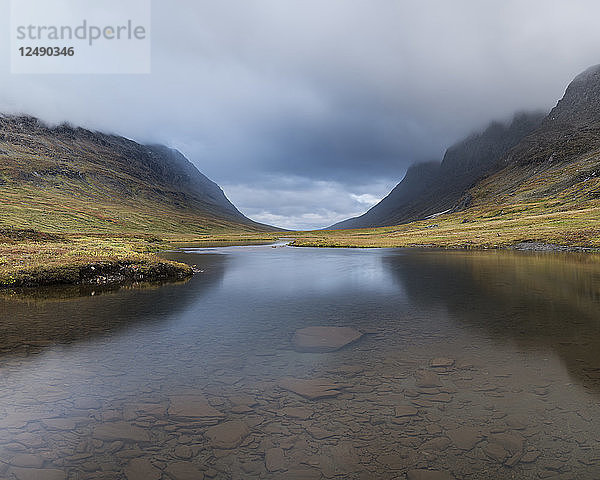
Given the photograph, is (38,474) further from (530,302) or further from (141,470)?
(530,302)

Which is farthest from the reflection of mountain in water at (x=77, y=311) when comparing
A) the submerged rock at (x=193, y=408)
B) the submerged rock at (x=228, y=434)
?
the submerged rock at (x=228, y=434)

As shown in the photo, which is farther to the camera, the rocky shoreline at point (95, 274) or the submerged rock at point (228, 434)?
the rocky shoreline at point (95, 274)

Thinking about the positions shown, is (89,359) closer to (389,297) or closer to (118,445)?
(118,445)

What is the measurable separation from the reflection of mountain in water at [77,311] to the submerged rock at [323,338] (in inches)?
382

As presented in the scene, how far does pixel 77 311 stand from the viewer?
23.0 metres

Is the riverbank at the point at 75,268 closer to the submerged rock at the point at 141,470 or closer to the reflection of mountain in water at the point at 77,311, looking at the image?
the reflection of mountain in water at the point at 77,311

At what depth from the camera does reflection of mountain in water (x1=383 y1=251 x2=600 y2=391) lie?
16.0 m

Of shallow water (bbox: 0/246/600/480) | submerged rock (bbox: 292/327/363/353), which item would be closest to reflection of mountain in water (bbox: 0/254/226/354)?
shallow water (bbox: 0/246/600/480)

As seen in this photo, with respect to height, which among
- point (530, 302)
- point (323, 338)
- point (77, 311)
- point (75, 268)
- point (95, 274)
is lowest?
point (323, 338)

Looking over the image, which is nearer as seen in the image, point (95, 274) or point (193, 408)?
point (193, 408)

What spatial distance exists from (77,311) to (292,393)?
18387 mm

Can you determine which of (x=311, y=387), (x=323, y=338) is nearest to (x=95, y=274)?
(x=323, y=338)

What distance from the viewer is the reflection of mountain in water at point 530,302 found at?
52.4ft

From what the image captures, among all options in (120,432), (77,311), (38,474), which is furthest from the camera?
(77,311)
